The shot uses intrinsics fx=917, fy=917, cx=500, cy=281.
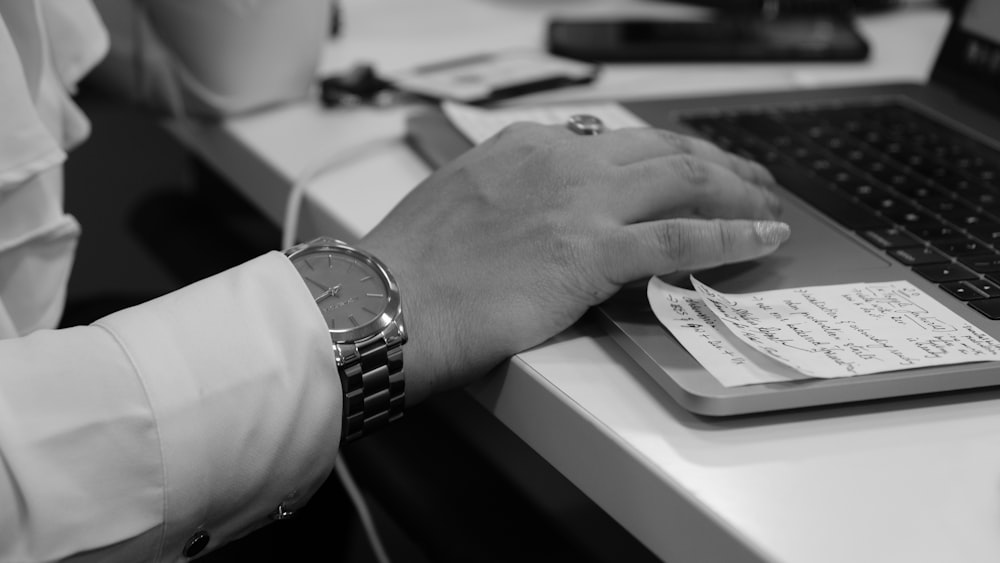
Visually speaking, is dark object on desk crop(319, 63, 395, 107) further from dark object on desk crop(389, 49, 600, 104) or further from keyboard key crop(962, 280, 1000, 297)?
keyboard key crop(962, 280, 1000, 297)

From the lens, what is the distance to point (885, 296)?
18.9 inches

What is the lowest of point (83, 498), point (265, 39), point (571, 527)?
point (571, 527)

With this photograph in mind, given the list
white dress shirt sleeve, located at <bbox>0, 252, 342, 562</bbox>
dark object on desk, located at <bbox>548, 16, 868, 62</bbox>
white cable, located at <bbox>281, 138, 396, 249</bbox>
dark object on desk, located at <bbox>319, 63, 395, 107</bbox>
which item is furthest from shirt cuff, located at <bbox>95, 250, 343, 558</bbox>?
dark object on desk, located at <bbox>548, 16, 868, 62</bbox>

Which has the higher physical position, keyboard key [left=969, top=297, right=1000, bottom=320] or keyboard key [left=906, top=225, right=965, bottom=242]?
keyboard key [left=906, top=225, right=965, bottom=242]

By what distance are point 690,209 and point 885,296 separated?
0.37 feet

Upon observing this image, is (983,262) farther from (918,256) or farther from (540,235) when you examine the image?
(540,235)

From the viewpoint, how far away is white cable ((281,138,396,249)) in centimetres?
61

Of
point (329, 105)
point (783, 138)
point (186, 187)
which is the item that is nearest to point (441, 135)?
point (329, 105)

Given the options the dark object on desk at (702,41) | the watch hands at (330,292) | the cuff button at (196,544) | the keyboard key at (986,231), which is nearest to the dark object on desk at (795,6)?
the dark object on desk at (702,41)

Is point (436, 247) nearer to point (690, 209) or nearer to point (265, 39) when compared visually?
point (690, 209)

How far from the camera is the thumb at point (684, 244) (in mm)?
471

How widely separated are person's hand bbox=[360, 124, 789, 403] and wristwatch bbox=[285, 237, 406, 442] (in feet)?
0.04

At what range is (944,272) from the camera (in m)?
0.50

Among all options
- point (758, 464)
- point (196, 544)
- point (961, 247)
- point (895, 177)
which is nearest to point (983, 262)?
point (961, 247)
